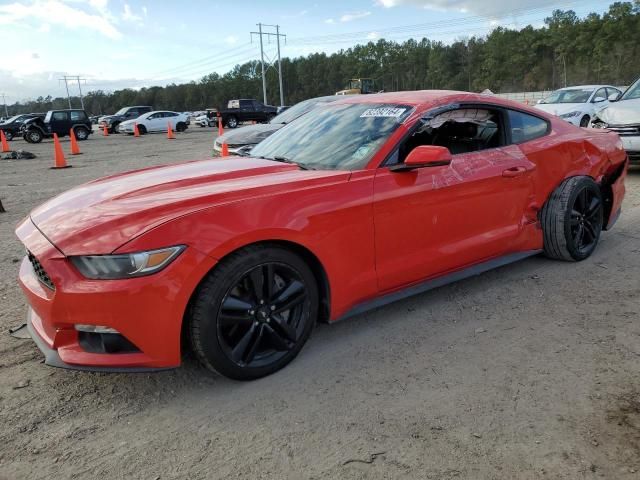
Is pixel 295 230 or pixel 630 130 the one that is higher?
pixel 630 130

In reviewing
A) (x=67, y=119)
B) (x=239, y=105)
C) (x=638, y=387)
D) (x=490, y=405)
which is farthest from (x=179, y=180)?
(x=239, y=105)

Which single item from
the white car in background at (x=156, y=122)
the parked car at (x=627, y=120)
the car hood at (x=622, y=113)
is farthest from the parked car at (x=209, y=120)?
the car hood at (x=622, y=113)

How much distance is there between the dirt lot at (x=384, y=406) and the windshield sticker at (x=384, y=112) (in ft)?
4.57

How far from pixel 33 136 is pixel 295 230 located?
28485mm

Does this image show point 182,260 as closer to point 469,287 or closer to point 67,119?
point 469,287

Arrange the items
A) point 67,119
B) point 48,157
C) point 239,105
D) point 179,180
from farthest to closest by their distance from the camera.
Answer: point 239,105 → point 67,119 → point 48,157 → point 179,180

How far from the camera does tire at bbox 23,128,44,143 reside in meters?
26.1

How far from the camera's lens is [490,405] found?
2500mm

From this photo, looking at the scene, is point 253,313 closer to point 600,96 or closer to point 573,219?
point 573,219

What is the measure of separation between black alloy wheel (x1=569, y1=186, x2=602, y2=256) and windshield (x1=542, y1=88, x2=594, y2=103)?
37.7ft

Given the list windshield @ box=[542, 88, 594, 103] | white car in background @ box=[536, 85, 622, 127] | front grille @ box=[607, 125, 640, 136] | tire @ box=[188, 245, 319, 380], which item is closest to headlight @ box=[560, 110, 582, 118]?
white car in background @ box=[536, 85, 622, 127]

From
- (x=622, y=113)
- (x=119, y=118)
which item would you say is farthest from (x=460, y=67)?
(x=622, y=113)

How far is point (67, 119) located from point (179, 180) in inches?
1132

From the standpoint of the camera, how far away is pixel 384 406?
8.29ft
